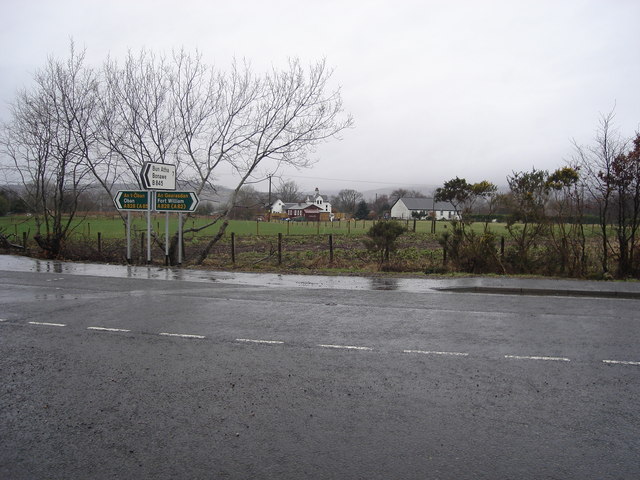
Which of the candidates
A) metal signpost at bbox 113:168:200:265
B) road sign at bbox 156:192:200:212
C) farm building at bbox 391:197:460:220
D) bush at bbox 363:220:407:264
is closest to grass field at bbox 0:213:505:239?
bush at bbox 363:220:407:264

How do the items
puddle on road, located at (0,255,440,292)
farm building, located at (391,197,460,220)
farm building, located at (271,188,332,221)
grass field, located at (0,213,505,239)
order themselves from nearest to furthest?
puddle on road, located at (0,255,440,292) → grass field, located at (0,213,505,239) → farm building, located at (391,197,460,220) → farm building, located at (271,188,332,221)

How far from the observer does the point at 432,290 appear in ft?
→ 38.7

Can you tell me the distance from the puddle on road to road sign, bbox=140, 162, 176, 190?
8.94 feet

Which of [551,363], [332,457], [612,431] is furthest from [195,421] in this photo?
[551,363]

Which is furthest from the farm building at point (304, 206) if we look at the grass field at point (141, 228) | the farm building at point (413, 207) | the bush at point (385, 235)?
the bush at point (385, 235)

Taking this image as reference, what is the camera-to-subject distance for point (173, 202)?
16188 mm

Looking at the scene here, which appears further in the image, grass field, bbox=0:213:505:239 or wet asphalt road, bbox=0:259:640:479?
grass field, bbox=0:213:505:239

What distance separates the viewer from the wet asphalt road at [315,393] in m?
3.66

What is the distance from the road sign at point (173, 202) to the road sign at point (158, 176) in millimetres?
272

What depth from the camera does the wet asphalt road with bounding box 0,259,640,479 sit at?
366cm

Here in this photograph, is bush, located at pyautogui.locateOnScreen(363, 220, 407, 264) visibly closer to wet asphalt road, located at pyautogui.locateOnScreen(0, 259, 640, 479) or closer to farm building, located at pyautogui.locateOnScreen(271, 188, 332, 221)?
wet asphalt road, located at pyautogui.locateOnScreen(0, 259, 640, 479)

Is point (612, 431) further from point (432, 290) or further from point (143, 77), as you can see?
point (143, 77)

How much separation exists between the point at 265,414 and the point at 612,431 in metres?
3.05

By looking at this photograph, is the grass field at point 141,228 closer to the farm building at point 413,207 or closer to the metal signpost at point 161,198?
Answer: the metal signpost at point 161,198
